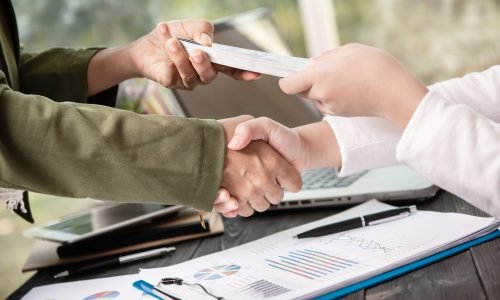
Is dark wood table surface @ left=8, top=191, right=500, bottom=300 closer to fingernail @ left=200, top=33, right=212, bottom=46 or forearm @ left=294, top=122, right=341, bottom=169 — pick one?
forearm @ left=294, top=122, right=341, bottom=169

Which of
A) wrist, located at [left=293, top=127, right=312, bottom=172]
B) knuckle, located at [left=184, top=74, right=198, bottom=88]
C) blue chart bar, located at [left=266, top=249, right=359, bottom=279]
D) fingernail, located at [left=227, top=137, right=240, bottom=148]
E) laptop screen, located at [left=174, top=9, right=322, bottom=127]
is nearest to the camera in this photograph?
blue chart bar, located at [left=266, top=249, right=359, bottom=279]

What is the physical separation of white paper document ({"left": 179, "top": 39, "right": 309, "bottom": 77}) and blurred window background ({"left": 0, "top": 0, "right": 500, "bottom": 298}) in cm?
139

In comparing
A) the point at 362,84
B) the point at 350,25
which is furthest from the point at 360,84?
the point at 350,25

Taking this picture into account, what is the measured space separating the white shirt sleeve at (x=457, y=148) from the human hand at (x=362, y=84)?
31 mm

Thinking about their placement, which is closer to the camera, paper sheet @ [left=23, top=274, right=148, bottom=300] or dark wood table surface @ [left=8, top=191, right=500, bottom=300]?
dark wood table surface @ [left=8, top=191, right=500, bottom=300]

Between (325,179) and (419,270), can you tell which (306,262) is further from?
(325,179)

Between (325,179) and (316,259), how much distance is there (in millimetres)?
425

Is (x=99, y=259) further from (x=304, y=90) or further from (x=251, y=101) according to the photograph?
(x=251, y=101)

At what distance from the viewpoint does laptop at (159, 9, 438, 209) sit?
115 centimetres

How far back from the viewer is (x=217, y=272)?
0.90 metres

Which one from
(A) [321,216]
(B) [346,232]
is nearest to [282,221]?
(A) [321,216]

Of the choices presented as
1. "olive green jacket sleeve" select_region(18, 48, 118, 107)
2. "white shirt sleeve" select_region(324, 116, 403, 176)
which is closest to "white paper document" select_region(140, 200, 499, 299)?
"white shirt sleeve" select_region(324, 116, 403, 176)

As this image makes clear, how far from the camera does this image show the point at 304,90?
2.86 feet

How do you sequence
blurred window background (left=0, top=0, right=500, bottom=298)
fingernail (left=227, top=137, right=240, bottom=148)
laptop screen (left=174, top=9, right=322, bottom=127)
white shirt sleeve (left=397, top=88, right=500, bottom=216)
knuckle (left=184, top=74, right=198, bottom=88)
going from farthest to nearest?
blurred window background (left=0, top=0, right=500, bottom=298), laptop screen (left=174, top=9, right=322, bottom=127), knuckle (left=184, top=74, right=198, bottom=88), fingernail (left=227, top=137, right=240, bottom=148), white shirt sleeve (left=397, top=88, right=500, bottom=216)
